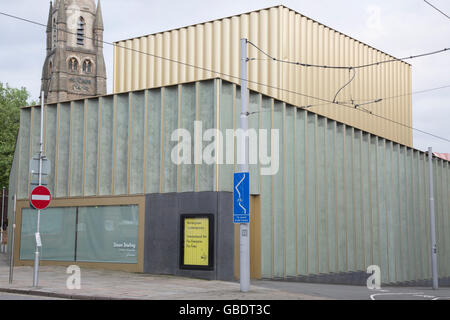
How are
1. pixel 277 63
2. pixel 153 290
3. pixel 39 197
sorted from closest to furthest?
pixel 153 290 → pixel 39 197 → pixel 277 63

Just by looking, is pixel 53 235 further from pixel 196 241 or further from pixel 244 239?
pixel 244 239

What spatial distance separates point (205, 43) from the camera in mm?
30422

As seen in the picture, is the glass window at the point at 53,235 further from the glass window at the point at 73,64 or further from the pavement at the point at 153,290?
the glass window at the point at 73,64

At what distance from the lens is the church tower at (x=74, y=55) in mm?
121688

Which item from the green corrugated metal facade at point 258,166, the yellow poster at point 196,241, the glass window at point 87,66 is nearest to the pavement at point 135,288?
the yellow poster at point 196,241

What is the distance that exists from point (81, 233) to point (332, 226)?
425 inches

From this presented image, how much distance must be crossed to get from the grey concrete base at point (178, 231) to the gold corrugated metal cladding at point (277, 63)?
27.9ft

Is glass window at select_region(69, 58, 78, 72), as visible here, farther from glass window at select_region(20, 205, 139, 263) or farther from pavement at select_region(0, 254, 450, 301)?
pavement at select_region(0, 254, 450, 301)

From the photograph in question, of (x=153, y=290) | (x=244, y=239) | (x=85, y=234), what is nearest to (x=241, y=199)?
(x=244, y=239)

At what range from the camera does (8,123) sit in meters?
65.1

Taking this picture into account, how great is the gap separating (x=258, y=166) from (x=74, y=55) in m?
111

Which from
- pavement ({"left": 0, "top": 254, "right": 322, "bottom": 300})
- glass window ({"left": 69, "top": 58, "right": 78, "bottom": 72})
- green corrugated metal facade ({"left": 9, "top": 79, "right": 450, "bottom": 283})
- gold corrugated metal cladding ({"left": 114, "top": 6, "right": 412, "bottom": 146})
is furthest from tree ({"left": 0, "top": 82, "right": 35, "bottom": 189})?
glass window ({"left": 69, "top": 58, "right": 78, "bottom": 72})
